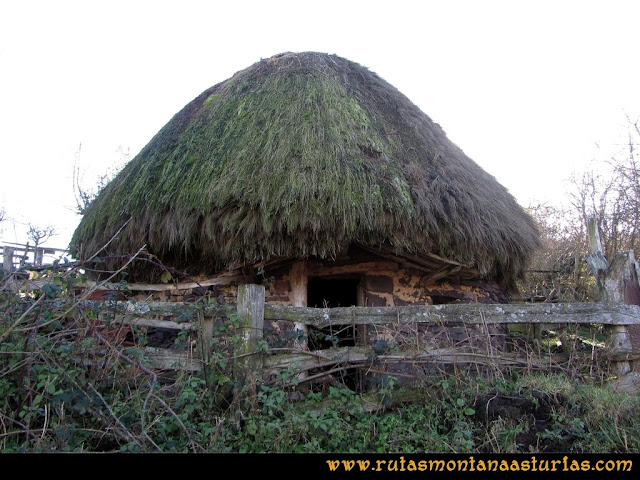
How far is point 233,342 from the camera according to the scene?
11.5ft

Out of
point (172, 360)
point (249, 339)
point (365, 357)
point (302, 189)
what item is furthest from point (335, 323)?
point (302, 189)

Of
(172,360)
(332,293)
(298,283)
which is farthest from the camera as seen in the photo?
(332,293)

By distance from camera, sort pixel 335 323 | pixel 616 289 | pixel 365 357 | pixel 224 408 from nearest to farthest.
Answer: pixel 224 408, pixel 365 357, pixel 335 323, pixel 616 289

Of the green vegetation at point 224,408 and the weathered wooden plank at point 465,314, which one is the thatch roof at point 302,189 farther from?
the green vegetation at point 224,408

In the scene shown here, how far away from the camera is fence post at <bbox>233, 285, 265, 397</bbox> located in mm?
3371

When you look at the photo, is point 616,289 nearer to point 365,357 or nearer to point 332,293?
point 365,357

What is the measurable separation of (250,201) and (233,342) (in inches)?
72.1
